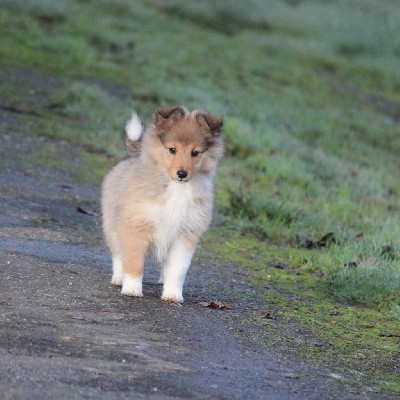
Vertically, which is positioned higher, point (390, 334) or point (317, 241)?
point (390, 334)

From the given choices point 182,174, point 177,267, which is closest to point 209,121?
point 182,174

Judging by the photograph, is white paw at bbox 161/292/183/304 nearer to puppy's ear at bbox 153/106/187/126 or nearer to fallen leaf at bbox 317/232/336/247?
puppy's ear at bbox 153/106/187/126

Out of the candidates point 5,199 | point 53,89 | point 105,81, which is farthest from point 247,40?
point 5,199

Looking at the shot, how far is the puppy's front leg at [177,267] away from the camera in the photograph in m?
7.07

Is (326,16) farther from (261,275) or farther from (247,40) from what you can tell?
(261,275)

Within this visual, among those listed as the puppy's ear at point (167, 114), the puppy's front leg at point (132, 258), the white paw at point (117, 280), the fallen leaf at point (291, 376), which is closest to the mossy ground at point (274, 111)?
the fallen leaf at point (291, 376)

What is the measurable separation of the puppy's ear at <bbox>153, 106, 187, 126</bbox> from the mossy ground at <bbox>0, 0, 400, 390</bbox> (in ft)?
4.52

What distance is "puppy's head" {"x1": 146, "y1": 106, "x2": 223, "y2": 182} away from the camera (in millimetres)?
7027

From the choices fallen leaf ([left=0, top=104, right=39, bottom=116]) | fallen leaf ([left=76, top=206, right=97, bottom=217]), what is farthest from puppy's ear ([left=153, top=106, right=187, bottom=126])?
fallen leaf ([left=0, top=104, right=39, bottom=116])

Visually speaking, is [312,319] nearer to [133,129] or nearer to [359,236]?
[133,129]

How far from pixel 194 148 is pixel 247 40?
69.8 ft

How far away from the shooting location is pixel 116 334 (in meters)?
6.00

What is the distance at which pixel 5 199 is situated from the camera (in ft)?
32.2

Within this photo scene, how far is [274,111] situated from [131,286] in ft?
39.3
